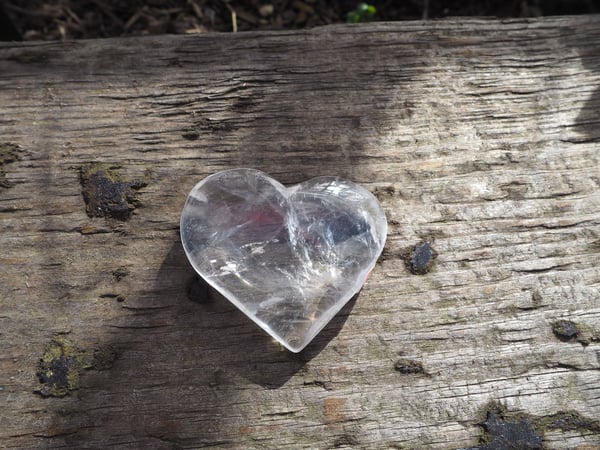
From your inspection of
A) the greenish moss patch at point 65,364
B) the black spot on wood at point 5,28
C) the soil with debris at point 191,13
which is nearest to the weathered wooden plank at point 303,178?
the greenish moss patch at point 65,364

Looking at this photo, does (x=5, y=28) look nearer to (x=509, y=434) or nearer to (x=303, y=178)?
(x=303, y=178)

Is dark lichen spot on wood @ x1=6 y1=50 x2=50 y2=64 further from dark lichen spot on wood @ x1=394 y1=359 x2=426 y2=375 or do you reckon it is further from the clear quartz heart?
dark lichen spot on wood @ x1=394 y1=359 x2=426 y2=375

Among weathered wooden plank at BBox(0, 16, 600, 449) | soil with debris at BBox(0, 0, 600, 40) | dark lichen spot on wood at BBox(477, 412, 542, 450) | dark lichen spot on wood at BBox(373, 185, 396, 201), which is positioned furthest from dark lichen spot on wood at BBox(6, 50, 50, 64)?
dark lichen spot on wood at BBox(477, 412, 542, 450)

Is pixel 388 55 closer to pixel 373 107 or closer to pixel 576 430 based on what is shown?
pixel 373 107

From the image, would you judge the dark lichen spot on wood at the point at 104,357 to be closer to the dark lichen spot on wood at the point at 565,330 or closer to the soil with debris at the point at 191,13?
the dark lichen spot on wood at the point at 565,330

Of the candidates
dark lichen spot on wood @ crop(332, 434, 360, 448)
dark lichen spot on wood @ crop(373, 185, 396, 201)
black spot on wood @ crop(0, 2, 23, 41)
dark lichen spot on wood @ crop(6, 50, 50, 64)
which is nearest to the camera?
dark lichen spot on wood @ crop(332, 434, 360, 448)

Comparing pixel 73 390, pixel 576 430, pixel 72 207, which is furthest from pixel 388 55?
pixel 73 390
